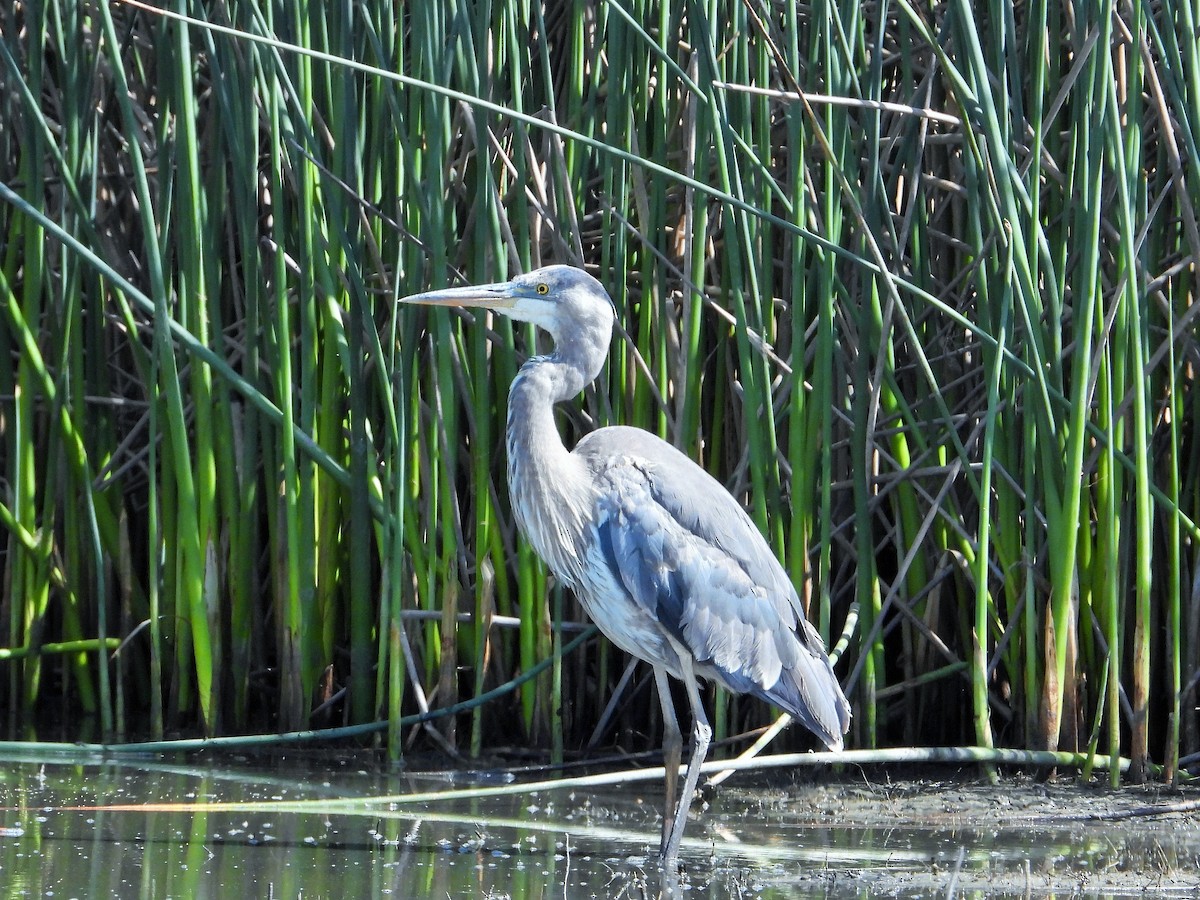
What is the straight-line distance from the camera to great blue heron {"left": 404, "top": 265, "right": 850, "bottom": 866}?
3900 millimetres

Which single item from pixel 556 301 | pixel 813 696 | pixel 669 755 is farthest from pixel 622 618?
pixel 556 301

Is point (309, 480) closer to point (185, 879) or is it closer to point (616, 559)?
point (616, 559)

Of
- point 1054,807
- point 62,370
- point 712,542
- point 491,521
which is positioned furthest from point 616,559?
point 62,370

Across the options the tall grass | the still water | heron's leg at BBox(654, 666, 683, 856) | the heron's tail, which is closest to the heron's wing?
the heron's tail

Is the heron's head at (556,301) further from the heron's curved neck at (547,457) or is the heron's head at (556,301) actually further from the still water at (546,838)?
the still water at (546,838)

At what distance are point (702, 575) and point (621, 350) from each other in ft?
2.56

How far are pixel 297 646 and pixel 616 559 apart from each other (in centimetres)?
104

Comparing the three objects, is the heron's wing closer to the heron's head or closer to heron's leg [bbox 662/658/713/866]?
heron's leg [bbox 662/658/713/866]

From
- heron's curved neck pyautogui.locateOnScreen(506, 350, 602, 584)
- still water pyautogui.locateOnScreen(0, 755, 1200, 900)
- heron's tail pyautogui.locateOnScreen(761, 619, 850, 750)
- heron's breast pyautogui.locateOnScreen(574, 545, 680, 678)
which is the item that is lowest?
still water pyautogui.locateOnScreen(0, 755, 1200, 900)

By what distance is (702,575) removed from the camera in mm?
3938

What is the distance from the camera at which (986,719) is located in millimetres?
3959

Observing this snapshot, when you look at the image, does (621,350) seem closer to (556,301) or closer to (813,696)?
(556,301)

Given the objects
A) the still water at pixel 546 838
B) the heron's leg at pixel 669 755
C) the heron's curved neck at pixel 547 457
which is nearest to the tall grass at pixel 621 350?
the still water at pixel 546 838

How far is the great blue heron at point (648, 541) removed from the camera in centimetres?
390
